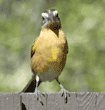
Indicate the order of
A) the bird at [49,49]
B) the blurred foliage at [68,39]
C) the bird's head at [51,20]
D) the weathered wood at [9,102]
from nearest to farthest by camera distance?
1. the weathered wood at [9,102]
2. the bird at [49,49]
3. the bird's head at [51,20]
4. the blurred foliage at [68,39]

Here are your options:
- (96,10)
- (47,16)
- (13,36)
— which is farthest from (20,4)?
(47,16)

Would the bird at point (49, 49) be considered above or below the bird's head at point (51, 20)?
below

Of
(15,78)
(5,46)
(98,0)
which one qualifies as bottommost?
(15,78)

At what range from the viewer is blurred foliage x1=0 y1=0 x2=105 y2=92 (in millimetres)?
8438

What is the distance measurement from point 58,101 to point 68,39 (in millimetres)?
5890

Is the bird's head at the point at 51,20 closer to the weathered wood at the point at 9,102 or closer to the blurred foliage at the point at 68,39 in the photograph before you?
the weathered wood at the point at 9,102

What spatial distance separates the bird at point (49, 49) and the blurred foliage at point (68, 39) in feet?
13.5

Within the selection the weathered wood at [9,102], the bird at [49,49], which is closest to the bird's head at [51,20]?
the bird at [49,49]

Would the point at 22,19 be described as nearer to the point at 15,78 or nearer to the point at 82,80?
the point at 15,78

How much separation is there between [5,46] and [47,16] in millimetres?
5039

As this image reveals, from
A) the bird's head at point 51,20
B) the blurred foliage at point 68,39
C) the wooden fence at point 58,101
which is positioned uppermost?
the bird's head at point 51,20

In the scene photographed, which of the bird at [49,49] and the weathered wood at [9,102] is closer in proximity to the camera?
the weathered wood at [9,102]

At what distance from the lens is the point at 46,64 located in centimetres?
405

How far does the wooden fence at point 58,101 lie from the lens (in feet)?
9.12
